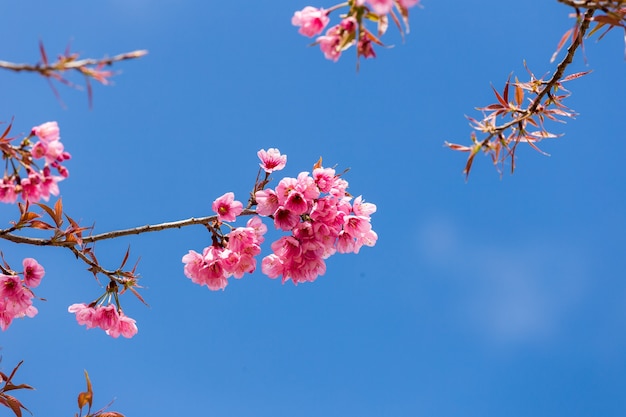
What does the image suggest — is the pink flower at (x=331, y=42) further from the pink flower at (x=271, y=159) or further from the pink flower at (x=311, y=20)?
the pink flower at (x=271, y=159)

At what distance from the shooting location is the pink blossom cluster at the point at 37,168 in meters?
2.93

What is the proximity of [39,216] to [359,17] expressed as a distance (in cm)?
207

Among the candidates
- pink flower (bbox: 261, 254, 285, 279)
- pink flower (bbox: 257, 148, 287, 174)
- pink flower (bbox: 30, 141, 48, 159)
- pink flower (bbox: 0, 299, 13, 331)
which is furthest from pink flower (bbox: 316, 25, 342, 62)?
pink flower (bbox: 0, 299, 13, 331)

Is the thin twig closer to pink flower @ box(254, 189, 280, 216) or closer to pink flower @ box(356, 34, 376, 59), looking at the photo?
pink flower @ box(254, 189, 280, 216)

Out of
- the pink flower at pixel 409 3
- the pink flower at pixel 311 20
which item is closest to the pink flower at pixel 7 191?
the pink flower at pixel 311 20

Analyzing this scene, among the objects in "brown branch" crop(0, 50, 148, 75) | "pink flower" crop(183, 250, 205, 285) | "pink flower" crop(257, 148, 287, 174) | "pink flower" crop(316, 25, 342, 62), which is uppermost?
"pink flower" crop(257, 148, 287, 174)

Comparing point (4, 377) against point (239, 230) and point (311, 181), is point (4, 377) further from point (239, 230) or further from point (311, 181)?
point (311, 181)

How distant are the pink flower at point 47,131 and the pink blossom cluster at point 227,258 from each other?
3.66 ft

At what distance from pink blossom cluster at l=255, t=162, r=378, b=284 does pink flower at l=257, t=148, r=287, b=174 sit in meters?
0.17

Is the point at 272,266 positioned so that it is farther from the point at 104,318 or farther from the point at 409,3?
the point at 409,3

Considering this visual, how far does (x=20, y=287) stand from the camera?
3.90 meters

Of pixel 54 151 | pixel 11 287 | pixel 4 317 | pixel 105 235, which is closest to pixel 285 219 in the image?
pixel 105 235

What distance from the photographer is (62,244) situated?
374cm

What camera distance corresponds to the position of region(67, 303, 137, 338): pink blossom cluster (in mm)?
3893
